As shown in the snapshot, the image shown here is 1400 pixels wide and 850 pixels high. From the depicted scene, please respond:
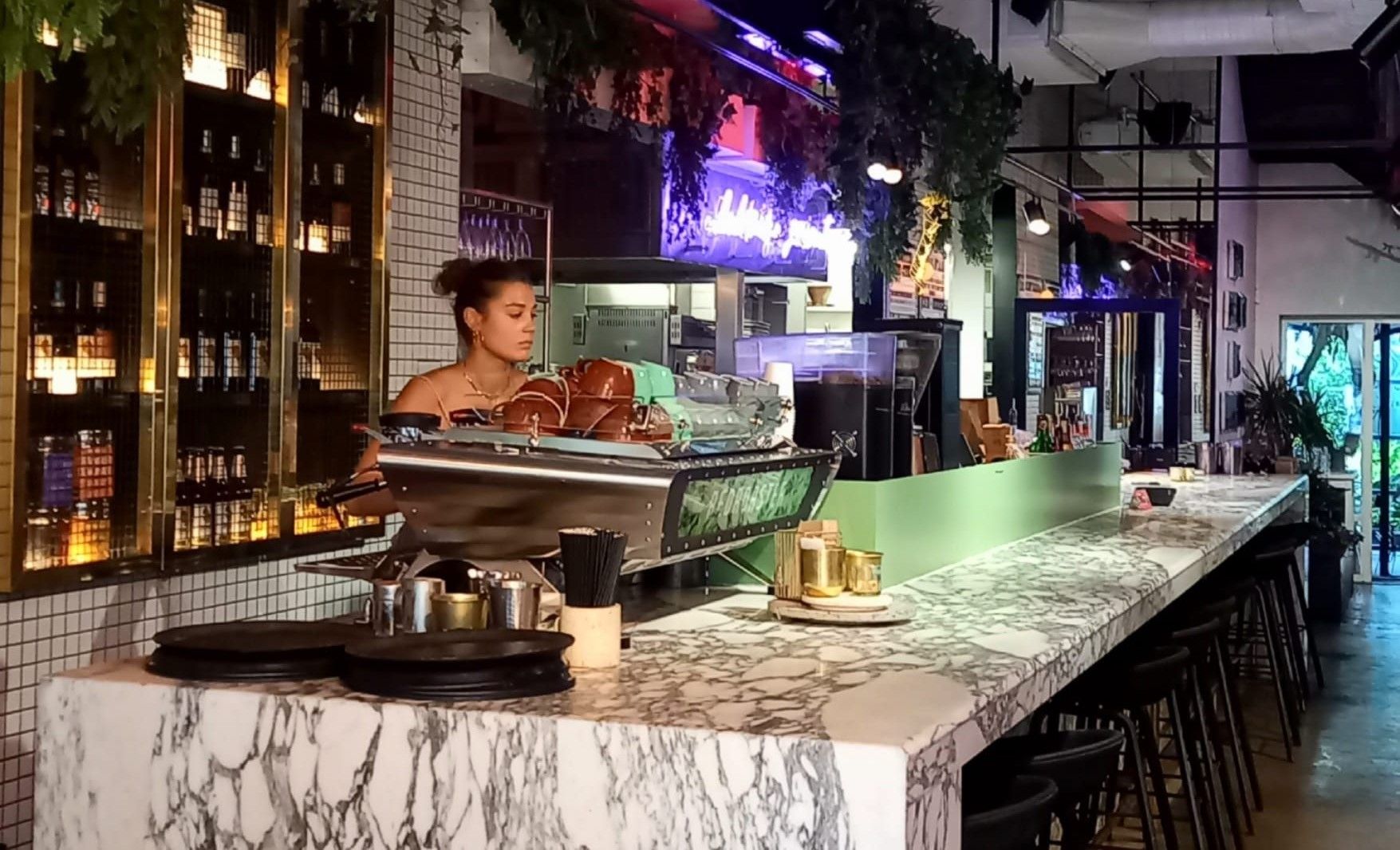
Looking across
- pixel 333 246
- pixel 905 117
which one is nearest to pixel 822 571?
pixel 333 246

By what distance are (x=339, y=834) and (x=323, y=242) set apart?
194 cm

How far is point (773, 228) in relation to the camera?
6922 mm

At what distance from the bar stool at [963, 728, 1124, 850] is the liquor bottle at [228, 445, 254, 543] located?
172 cm

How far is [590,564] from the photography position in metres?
2.43

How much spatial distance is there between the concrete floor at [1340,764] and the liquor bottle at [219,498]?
3.55 meters

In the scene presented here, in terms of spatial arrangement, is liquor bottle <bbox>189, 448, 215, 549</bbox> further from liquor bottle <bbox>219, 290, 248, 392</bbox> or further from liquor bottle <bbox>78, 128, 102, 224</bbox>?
liquor bottle <bbox>78, 128, 102, 224</bbox>

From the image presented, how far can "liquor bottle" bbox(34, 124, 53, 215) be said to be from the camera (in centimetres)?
290

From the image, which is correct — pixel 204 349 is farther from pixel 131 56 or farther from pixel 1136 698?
pixel 1136 698

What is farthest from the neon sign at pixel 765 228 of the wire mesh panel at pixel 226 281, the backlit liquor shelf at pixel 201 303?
the wire mesh panel at pixel 226 281

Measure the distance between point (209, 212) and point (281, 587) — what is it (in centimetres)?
94

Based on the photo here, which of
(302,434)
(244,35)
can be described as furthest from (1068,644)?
(244,35)

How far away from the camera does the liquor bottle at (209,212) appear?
338 cm

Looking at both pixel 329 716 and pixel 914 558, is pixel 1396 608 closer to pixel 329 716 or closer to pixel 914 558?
pixel 914 558

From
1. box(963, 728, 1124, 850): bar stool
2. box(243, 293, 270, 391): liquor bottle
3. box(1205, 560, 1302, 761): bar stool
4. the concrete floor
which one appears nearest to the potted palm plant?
the concrete floor
